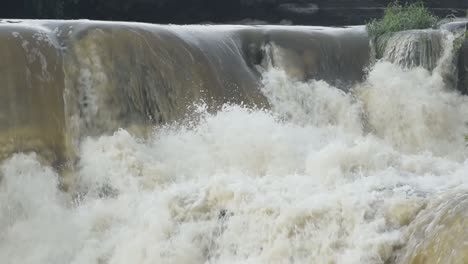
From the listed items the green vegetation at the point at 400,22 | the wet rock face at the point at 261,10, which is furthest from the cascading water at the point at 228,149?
the wet rock face at the point at 261,10

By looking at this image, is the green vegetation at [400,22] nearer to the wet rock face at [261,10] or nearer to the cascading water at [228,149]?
the cascading water at [228,149]

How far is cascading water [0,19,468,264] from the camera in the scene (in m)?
5.21

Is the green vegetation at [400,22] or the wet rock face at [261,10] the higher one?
the green vegetation at [400,22]

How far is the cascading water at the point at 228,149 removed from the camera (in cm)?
521

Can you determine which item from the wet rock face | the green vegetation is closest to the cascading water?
the green vegetation

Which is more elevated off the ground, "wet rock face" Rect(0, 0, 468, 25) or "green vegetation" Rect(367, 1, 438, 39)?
"green vegetation" Rect(367, 1, 438, 39)

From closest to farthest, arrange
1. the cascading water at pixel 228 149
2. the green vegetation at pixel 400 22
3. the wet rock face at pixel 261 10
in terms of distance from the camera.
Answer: the cascading water at pixel 228 149
the green vegetation at pixel 400 22
the wet rock face at pixel 261 10

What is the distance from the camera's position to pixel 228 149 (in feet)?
25.6

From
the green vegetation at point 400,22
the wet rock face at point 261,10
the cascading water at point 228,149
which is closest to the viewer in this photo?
the cascading water at point 228,149

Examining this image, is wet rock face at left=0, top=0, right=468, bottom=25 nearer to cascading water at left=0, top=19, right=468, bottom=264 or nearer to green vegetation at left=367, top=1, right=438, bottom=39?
green vegetation at left=367, top=1, right=438, bottom=39

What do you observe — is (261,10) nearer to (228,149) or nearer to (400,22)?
(400,22)

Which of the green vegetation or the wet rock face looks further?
the wet rock face

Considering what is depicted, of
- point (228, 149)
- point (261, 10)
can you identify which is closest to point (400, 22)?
point (228, 149)

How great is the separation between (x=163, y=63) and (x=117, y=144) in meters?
1.41
